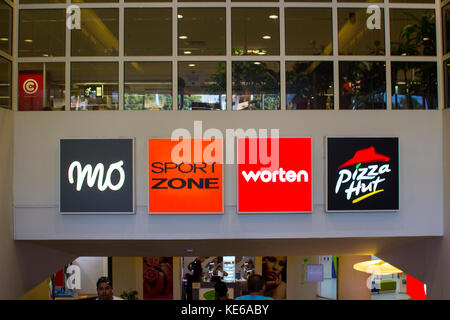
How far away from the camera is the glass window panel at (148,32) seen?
23.4 feet

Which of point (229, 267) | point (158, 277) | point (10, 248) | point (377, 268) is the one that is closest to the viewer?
point (10, 248)

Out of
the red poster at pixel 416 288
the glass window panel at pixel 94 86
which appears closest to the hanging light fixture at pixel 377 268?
the red poster at pixel 416 288

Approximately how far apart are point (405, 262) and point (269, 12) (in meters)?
5.27

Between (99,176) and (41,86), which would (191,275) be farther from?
(41,86)

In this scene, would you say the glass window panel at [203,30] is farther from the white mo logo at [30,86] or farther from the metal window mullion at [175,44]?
the white mo logo at [30,86]

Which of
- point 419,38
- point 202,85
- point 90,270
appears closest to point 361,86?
point 419,38

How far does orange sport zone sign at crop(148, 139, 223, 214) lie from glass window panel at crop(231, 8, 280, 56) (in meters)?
1.69

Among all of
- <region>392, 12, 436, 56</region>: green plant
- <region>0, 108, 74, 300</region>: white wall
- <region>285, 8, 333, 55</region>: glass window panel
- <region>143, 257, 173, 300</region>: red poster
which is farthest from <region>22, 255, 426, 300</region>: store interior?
<region>285, 8, 333, 55</region>: glass window panel

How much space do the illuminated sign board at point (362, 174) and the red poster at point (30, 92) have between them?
15.9 ft

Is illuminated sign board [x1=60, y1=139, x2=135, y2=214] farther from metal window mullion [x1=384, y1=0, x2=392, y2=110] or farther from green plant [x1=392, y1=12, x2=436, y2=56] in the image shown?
green plant [x1=392, y1=12, x2=436, y2=56]

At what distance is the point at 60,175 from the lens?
6898 millimetres

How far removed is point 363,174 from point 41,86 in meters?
5.53

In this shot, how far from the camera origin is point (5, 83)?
6.84 meters
